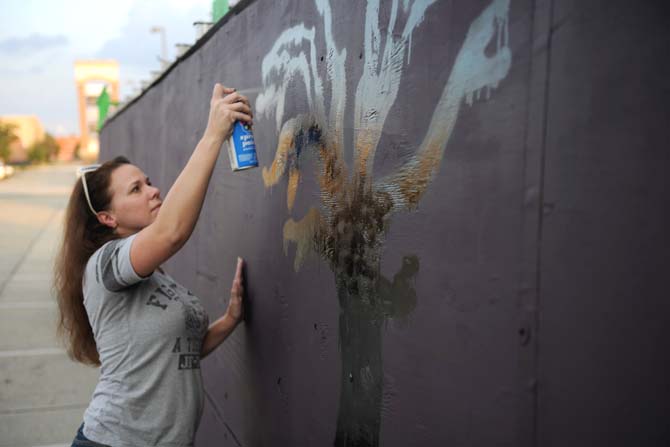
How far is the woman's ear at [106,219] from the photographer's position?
7.43 feet

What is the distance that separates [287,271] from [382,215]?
0.74 metres

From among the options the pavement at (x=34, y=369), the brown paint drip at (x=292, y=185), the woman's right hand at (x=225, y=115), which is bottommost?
the pavement at (x=34, y=369)

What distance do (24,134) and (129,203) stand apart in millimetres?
70834

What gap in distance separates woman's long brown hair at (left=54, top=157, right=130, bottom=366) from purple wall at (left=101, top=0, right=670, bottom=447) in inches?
23.8

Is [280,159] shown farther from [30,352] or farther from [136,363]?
[30,352]

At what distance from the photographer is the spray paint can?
1.99 meters

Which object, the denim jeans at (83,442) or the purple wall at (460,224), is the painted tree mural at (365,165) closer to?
the purple wall at (460,224)

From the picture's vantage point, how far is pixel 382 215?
5.58 ft

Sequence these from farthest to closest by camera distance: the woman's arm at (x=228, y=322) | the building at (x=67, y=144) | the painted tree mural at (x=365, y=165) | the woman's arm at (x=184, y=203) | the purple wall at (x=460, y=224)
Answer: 1. the building at (x=67, y=144)
2. the woman's arm at (x=228, y=322)
3. the woman's arm at (x=184, y=203)
4. the painted tree mural at (x=365, y=165)
5. the purple wall at (x=460, y=224)

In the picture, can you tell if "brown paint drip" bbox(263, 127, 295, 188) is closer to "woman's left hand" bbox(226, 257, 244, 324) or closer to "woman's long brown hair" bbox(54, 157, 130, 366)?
"woman's left hand" bbox(226, 257, 244, 324)

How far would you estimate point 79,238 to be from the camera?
2.28 m

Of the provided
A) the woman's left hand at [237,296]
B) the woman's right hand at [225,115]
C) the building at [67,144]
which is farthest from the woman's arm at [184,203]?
the building at [67,144]

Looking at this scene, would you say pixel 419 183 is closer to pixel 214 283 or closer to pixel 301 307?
pixel 301 307

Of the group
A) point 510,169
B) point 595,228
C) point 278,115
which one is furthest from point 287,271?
point 595,228
